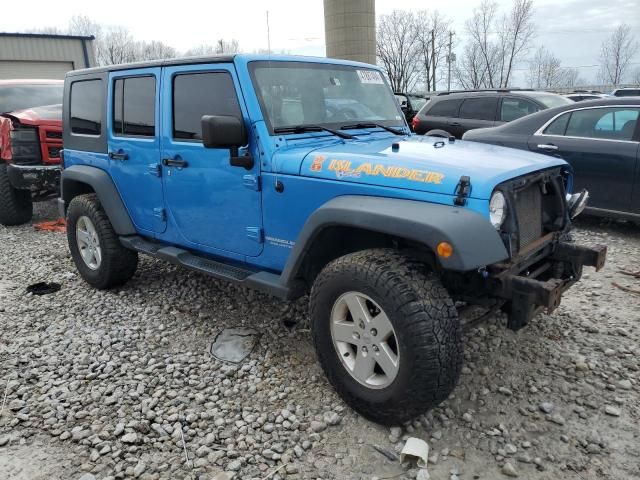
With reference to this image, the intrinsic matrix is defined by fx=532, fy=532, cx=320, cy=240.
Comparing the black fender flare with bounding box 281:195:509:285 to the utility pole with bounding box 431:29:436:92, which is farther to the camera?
the utility pole with bounding box 431:29:436:92

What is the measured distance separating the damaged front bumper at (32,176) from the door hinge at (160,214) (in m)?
3.47

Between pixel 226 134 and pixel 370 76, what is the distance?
1.46 m

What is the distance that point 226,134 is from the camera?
2992 millimetres

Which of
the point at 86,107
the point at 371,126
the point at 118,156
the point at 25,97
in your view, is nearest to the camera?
the point at 371,126

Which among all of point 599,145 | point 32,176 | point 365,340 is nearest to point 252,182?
point 365,340

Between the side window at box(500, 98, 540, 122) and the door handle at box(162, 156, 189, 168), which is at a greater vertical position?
the side window at box(500, 98, 540, 122)

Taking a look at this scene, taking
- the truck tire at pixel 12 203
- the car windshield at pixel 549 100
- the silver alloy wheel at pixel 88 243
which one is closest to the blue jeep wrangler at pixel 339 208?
the silver alloy wheel at pixel 88 243

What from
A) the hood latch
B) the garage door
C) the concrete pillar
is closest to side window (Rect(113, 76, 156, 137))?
the hood latch

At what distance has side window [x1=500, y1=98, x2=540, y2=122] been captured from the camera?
28.0 feet

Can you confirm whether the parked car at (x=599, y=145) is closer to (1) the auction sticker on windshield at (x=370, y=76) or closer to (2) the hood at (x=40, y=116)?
(1) the auction sticker on windshield at (x=370, y=76)

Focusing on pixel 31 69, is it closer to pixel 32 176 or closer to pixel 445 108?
pixel 32 176

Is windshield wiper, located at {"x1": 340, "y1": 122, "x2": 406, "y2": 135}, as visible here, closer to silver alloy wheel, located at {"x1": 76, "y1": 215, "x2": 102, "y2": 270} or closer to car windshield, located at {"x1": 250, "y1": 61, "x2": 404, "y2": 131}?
car windshield, located at {"x1": 250, "y1": 61, "x2": 404, "y2": 131}

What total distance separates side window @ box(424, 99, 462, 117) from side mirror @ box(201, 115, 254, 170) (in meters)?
6.83

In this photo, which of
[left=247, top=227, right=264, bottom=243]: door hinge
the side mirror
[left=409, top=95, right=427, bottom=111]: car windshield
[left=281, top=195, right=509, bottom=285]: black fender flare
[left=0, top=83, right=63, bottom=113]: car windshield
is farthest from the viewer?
[left=409, top=95, right=427, bottom=111]: car windshield
